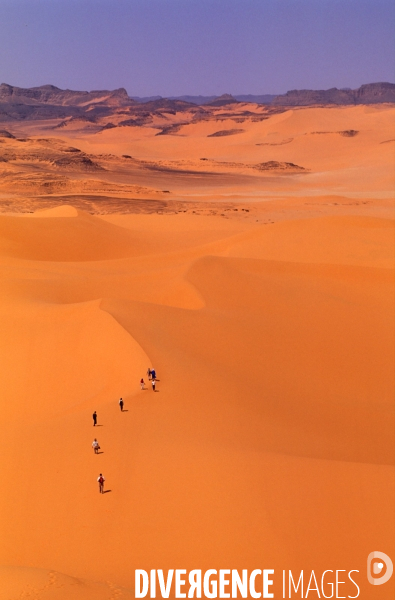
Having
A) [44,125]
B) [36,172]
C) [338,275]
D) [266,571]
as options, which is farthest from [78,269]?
[44,125]

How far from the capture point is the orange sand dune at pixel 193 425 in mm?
7523

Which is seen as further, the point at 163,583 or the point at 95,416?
the point at 95,416

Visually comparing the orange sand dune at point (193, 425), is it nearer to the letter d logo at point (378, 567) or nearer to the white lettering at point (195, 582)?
the letter d logo at point (378, 567)

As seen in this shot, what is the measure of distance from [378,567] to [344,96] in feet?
616

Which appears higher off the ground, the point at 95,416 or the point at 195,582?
the point at 95,416

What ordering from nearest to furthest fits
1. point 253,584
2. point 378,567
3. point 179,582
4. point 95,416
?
1. point 179,582
2. point 253,584
3. point 378,567
4. point 95,416

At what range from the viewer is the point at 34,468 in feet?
28.8

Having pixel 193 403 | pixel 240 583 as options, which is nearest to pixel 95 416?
pixel 193 403

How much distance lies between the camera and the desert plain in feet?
24.8

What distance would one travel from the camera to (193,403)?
1072 cm

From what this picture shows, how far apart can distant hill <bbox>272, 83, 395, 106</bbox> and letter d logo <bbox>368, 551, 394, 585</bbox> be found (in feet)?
584

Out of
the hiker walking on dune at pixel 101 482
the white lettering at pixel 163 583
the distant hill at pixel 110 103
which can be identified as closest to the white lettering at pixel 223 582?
the white lettering at pixel 163 583

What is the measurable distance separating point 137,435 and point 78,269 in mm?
14391

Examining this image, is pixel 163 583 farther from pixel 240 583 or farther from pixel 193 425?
pixel 193 425
